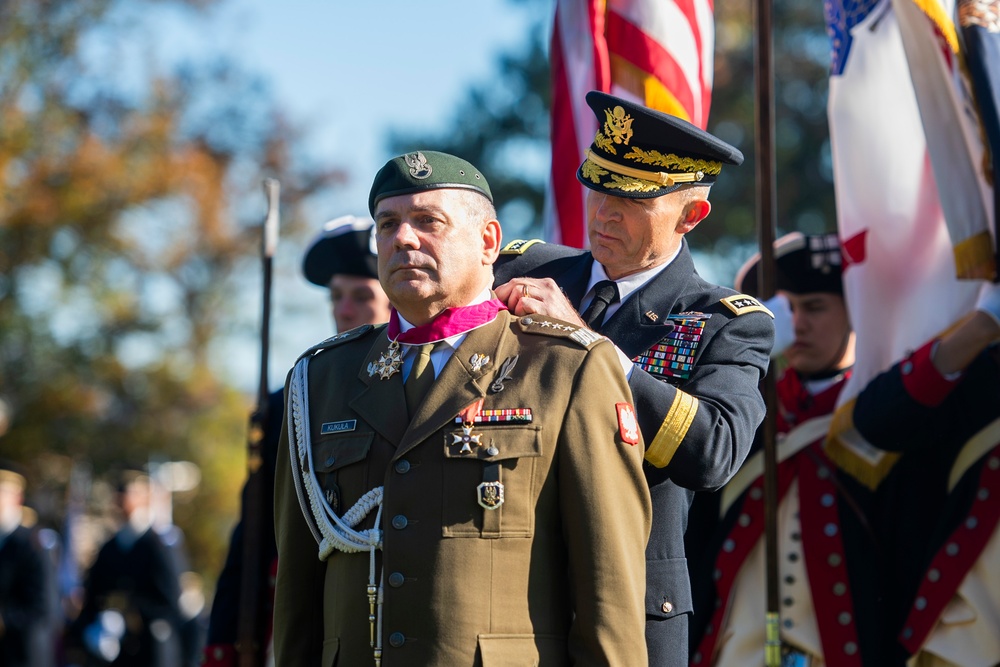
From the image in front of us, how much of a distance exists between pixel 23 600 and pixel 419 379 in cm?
861

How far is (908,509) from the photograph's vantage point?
5.15m

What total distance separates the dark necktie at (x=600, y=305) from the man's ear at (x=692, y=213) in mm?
242

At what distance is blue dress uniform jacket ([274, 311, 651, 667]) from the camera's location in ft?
9.35

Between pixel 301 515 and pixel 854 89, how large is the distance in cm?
329

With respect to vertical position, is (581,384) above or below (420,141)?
below

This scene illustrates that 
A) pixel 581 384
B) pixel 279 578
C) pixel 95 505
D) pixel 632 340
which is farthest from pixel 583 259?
pixel 95 505

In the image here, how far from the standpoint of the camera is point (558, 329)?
123 inches

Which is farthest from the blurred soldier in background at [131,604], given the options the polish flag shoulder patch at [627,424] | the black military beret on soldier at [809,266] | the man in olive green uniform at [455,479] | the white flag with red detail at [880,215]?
the polish flag shoulder patch at [627,424]

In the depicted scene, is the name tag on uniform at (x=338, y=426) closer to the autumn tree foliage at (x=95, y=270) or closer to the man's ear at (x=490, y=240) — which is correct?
the man's ear at (x=490, y=240)

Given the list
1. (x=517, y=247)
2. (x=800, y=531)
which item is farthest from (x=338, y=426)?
(x=800, y=531)

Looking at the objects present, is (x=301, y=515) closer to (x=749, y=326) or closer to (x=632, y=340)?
(x=632, y=340)

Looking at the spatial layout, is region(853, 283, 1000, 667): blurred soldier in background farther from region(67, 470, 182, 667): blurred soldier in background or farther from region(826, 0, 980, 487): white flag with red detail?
region(67, 470, 182, 667): blurred soldier in background

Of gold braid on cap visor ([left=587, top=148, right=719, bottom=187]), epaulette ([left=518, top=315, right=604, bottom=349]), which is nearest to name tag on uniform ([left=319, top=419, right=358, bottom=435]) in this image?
epaulette ([left=518, top=315, right=604, bottom=349])

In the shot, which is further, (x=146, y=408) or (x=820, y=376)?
(x=146, y=408)
